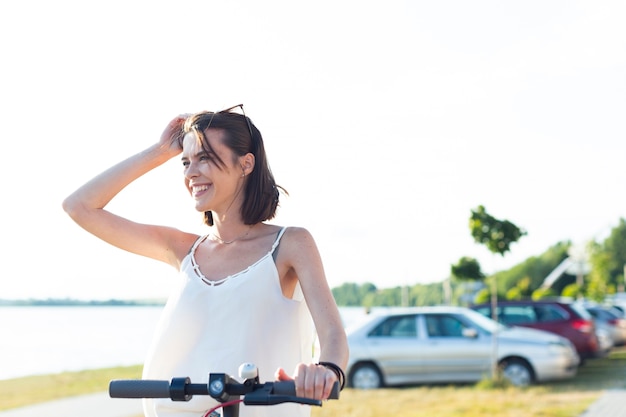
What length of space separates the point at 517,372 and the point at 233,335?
41.3 feet

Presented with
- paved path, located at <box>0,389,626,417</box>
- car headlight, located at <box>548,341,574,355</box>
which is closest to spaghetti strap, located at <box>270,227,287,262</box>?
paved path, located at <box>0,389,626,417</box>

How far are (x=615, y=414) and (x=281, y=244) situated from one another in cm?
1011

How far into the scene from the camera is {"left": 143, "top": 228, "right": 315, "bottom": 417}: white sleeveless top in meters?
2.57

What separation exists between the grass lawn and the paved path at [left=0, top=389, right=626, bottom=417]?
236 mm

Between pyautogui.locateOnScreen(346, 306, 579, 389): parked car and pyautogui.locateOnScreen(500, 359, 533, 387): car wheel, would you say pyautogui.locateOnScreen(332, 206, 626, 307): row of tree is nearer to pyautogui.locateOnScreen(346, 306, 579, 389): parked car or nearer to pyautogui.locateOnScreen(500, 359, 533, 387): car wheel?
pyautogui.locateOnScreen(346, 306, 579, 389): parked car

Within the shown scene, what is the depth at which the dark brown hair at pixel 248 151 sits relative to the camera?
108 inches

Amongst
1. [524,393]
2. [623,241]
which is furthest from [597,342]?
[623,241]

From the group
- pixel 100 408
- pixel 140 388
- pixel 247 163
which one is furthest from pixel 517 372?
pixel 140 388

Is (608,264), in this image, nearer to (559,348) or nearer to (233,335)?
(559,348)

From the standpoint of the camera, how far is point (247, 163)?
279 centimetres

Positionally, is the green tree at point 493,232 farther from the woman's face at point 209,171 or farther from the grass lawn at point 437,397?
the woman's face at point 209,171

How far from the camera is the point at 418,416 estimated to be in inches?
442

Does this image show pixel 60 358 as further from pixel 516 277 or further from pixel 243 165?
pixel 516 277

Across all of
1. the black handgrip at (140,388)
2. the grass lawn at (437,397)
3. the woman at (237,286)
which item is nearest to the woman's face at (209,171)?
the woman at (237,286)
